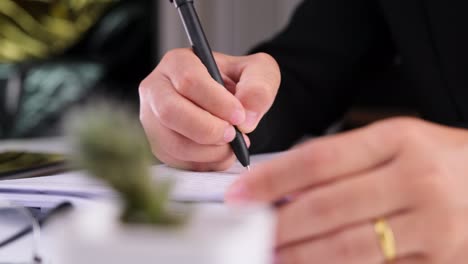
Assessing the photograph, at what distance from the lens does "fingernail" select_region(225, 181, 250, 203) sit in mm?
256

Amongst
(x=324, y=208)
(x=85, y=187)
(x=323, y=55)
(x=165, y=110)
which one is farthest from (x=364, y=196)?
(x=323, y=55)

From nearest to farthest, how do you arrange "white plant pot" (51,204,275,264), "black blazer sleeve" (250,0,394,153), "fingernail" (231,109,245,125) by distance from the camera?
"white plant pot" (51,204,275,264)
"fingernail" (231,109,245,125)
"black blazer sleeve" (250,0,394,153)

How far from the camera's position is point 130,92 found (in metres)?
1.62

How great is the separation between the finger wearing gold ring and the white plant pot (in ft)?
0.22

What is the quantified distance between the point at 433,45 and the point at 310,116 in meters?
0.20

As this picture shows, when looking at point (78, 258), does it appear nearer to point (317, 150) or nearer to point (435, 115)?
point (317, 150)

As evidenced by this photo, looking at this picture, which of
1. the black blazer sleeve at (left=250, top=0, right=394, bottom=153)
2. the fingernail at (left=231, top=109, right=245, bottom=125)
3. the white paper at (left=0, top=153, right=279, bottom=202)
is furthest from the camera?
the black blazer sleeve at (left=250, top=0, right=394, bottom=153)

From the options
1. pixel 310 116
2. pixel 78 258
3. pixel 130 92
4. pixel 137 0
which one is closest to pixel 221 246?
pixel 78 258

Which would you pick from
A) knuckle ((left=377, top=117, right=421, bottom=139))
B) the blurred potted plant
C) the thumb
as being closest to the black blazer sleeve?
the thumb

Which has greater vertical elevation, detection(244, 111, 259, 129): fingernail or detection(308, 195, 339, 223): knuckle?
detection(308, 195, 339, 223): knuckle

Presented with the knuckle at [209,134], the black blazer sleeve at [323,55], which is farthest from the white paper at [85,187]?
the black blazer sleeve at [323,55]

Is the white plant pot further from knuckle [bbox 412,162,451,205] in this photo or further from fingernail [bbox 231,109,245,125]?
fingernail [bbox 231,109,245,125]

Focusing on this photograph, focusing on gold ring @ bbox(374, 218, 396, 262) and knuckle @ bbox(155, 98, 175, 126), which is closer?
gold ring @ bbox(374, 218, 396, 262)

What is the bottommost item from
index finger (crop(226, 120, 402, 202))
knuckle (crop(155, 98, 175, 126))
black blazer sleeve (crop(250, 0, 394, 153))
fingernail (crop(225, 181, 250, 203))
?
black blazer sleeve (crop(250, 0, 394, 153))
